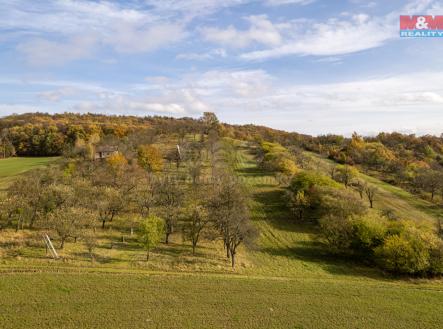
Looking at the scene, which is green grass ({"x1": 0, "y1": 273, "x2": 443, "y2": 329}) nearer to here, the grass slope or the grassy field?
the grassy field

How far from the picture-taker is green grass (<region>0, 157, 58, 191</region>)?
8125 cm

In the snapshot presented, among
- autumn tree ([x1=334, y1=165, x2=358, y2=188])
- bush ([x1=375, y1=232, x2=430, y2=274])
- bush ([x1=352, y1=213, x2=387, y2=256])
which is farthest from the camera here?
autumn tree ([x1=334, y1=165, x2=358, y2=188])

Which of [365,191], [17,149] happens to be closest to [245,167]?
[365,191]

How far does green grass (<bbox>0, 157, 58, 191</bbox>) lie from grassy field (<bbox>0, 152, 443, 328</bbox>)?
49.2 meters

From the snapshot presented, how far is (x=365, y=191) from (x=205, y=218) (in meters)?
46.5

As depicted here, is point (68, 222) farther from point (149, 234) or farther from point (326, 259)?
point (326, 259)

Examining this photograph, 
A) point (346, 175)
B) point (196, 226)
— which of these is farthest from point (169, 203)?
point (346, 175)

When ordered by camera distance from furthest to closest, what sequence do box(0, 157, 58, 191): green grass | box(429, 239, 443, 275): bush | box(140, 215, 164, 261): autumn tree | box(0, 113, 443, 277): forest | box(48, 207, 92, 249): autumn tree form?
box(0, 157, 58, 191): green grass < box(0, 113, 443, 277): forest < box(48, 207, 92, 249): autumn tree < box(140, 215, 164, 261): autumn tree < box(429, 239, 443, 275): bush

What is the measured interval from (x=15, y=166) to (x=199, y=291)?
309 ft

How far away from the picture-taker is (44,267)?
32.9 m

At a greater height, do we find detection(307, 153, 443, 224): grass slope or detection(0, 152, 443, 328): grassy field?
detection(307, 153, 443, 224): grass slope

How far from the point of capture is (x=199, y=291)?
29.5 meters

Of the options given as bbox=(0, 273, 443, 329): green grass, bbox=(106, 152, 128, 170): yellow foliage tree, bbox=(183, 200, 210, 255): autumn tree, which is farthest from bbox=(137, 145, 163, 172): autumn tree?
bbox=(0, 273, 443, 329): green grass

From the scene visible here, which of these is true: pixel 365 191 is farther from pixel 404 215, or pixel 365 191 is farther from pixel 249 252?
pixel 249 252
